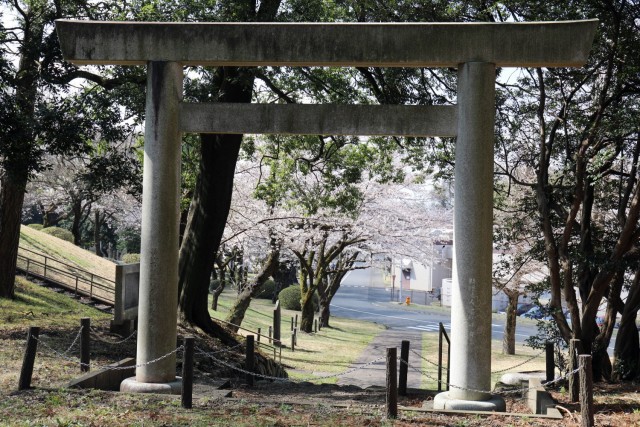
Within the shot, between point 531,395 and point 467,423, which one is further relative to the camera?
point 531,395

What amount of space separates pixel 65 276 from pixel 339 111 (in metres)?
20.6

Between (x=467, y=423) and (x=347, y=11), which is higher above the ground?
(x=347, y=11)

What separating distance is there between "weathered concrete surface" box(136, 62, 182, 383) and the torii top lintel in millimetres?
396

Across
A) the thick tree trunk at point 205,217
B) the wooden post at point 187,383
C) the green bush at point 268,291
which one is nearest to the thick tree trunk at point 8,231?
the thick tree trunk at point 205,217

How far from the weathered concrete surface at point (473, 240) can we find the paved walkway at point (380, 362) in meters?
5.21

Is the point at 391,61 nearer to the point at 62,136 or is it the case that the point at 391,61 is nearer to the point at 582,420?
the point at 582,420

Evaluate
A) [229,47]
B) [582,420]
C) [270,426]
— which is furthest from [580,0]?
[270,426]

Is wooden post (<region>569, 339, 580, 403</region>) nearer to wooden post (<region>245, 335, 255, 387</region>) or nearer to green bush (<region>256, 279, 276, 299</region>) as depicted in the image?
wooden post (<region>245, 335, 255, 387</region>)

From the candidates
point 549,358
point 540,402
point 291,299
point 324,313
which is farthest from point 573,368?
point 291,299

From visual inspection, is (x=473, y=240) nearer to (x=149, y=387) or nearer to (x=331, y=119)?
(x=331, y=119)

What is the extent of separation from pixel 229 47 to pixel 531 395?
6.40m

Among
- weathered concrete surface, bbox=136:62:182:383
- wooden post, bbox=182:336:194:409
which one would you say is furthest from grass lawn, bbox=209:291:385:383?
wooden post, bbox=182:336:194:409

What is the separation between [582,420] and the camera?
8586mm

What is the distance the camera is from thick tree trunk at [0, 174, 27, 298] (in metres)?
20.6
